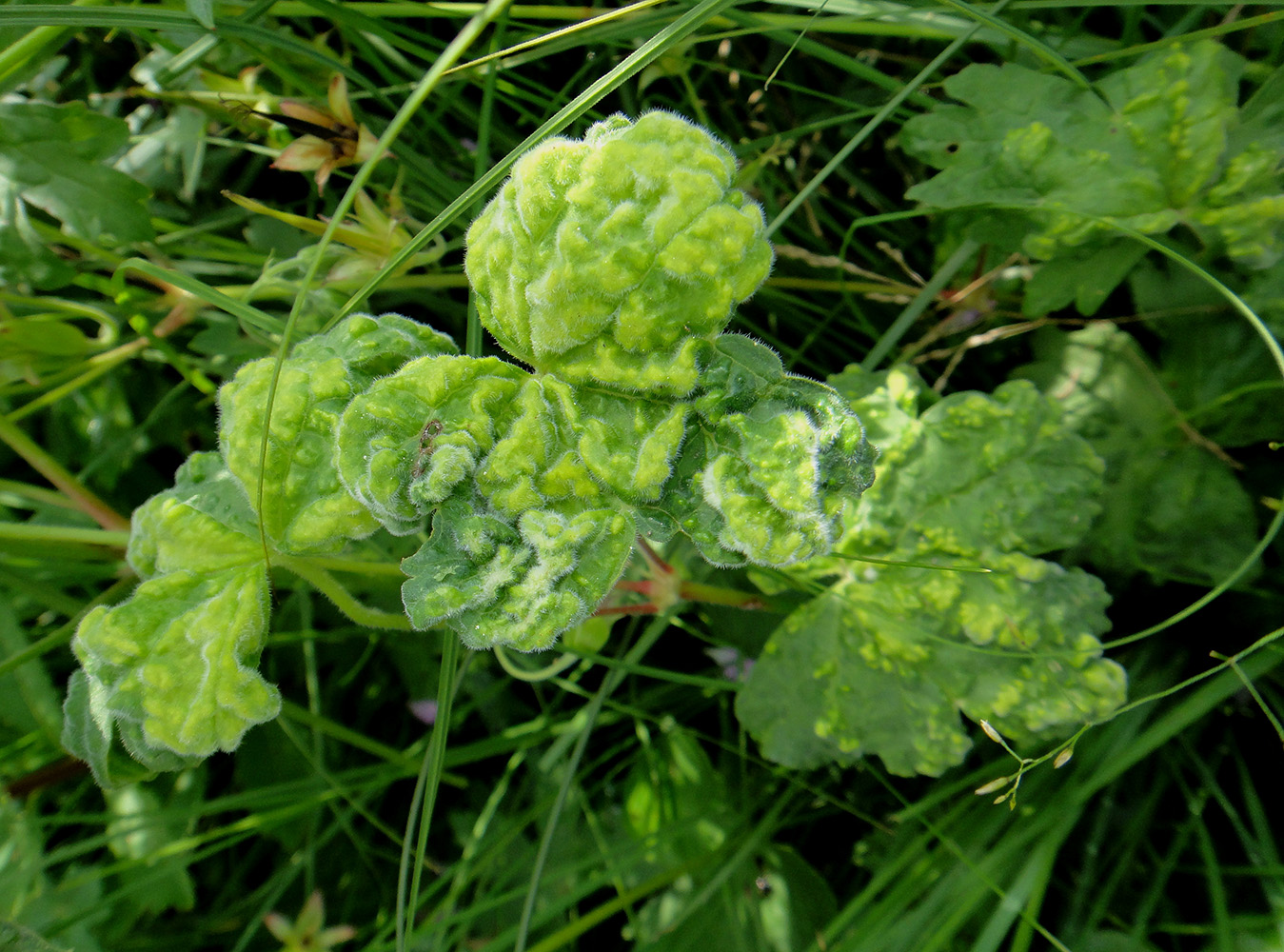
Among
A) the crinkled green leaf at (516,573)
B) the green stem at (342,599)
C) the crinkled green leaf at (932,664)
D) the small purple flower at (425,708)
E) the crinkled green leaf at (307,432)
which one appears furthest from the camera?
the small purple flower at (425,708)

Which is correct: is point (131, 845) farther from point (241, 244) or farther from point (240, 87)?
point (240, 87)

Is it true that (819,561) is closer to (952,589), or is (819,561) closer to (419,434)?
(952,589)

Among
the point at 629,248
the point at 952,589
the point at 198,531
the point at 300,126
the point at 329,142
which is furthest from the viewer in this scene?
the point at 300,126

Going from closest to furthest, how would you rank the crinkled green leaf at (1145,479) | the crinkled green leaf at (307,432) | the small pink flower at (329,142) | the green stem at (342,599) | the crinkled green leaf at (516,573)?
the crinkled green leaf at (516,573) < the crinkled green leaf at (307,432) < the green stem at (342,599) < the small pink flower at (329,142) < the crinkled green leaf at (1145,479)

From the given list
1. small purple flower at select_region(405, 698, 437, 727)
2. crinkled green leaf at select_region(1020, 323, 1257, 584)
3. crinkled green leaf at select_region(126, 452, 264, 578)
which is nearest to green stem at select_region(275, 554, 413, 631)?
crinkled green leaf at select_region(126, 452, 264, 578)

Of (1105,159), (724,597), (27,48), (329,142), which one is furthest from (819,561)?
(27,48)

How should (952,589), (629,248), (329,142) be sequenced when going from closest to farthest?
(629,248) → (952,589) → (329,142)

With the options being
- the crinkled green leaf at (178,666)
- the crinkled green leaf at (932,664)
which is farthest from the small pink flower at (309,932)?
the crinkled green leaf at (932,664)

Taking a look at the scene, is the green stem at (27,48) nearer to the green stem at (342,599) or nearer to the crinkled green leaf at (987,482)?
the green stem at (342,599)
